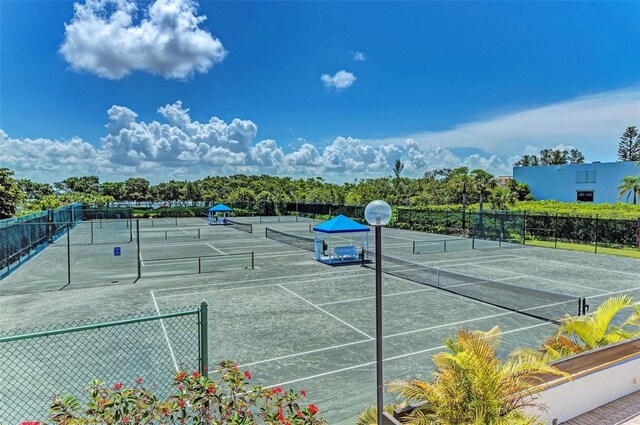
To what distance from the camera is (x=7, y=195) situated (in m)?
34.7

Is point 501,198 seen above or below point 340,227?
above

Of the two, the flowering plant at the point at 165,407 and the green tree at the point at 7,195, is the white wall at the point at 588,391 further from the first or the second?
the green tree at the point at 7,195

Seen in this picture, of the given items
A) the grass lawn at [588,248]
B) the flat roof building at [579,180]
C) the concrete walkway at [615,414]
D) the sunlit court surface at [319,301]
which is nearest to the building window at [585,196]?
the flat roof building at [579,180]

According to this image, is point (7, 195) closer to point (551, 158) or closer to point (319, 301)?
point (319, 301)

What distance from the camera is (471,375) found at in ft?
14.8

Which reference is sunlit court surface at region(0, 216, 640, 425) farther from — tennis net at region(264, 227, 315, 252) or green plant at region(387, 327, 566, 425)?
tennis net at region(264, 227, 315, 252)

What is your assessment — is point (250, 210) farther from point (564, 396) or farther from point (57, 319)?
point (564, 396)

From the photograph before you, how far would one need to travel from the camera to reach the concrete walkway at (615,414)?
5.82 metres

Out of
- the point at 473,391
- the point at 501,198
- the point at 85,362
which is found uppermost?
the point at 501,198

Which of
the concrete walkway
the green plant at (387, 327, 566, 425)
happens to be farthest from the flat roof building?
the green plant at (387, 327, 566, 425)

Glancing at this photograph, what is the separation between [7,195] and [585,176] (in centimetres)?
6334

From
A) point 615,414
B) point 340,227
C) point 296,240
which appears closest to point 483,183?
point 296,240

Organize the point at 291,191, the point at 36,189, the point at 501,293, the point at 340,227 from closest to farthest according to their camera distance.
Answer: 1. the point at 501,293
2. the point at 340,227
3. the point at 291,191
4. the point at 36,189

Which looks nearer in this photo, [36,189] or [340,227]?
[340,227]
